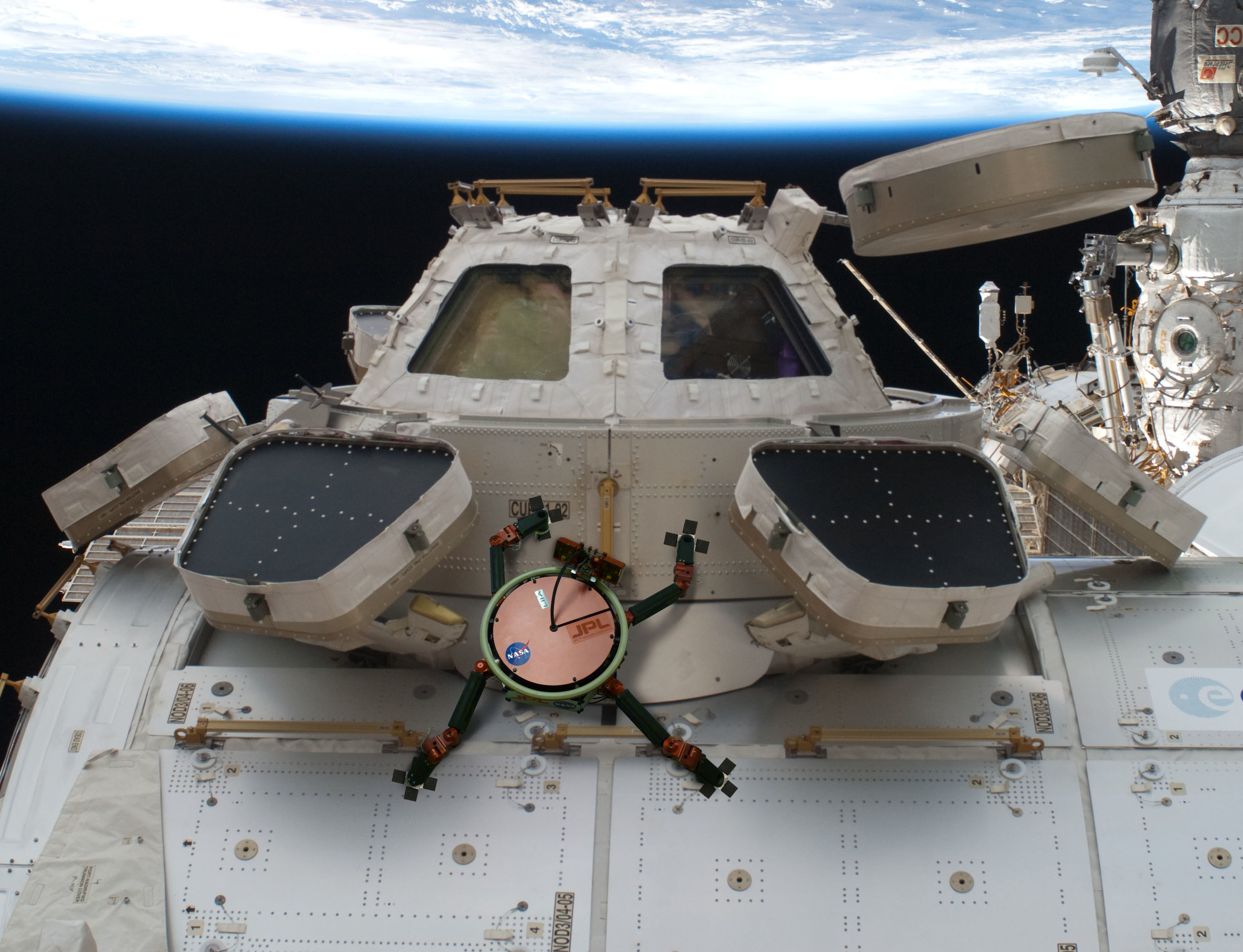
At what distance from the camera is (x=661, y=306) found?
6.20 meters

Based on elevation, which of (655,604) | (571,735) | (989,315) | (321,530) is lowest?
(571,735)

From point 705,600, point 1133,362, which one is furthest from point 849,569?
point 1133,362

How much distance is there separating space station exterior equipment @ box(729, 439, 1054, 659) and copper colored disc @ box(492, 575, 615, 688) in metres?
0.83

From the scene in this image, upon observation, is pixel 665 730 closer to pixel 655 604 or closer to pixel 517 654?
pixel 655 604

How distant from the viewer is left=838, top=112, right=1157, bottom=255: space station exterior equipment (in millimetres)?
5414

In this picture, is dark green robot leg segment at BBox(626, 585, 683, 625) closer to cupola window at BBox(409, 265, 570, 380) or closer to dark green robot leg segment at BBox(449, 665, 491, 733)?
dark green robot leg segment at BBox(449, 665, 491, 733)

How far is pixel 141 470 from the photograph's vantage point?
626 cm

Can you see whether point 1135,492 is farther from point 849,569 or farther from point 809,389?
point 849,569

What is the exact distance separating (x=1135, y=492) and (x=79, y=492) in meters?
5.95

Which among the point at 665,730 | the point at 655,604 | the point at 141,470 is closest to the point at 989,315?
the point at 655,604

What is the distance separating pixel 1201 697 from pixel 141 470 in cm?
588

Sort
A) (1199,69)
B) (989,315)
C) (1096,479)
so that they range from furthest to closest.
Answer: (989,315) < (1199,69) < (1096,479)

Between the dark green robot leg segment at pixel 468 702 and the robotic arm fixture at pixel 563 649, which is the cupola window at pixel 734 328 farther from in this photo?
the dark green robot leg segment at pixel 468 702

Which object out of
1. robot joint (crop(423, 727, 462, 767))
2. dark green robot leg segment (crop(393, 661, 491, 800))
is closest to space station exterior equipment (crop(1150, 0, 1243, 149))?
dark green robot leg segment (crop(393, 661, 491, 800))
